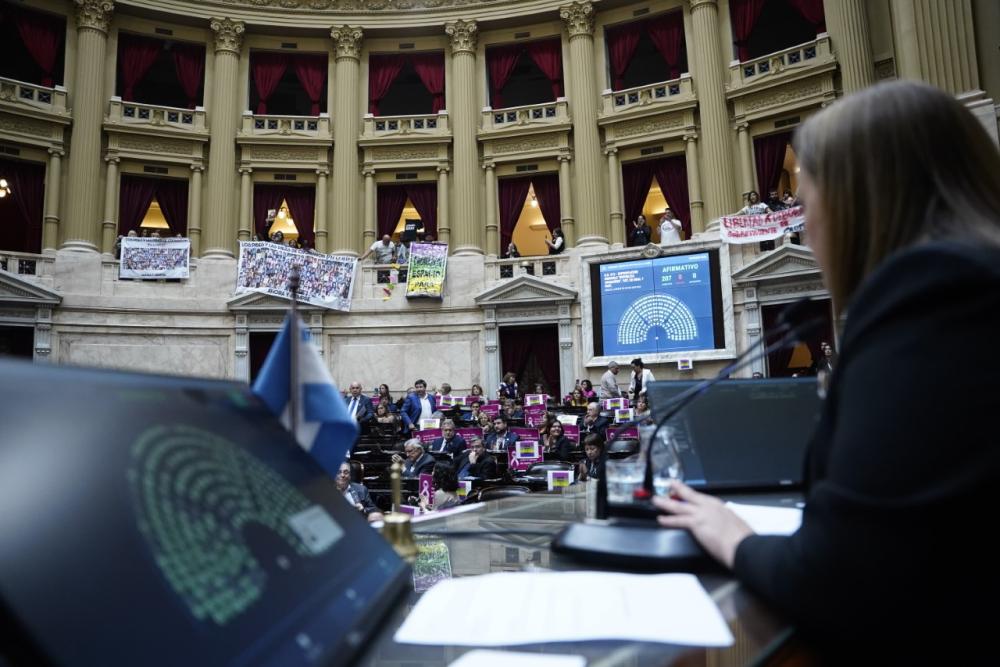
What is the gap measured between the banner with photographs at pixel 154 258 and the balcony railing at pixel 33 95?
4031 mm

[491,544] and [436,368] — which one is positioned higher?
[436,368]

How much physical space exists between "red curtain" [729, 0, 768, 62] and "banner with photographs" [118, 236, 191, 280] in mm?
14542

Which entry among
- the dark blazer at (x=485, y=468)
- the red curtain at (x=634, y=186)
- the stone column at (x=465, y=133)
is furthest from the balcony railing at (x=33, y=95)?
the dark blazer at (x=485, y=468)

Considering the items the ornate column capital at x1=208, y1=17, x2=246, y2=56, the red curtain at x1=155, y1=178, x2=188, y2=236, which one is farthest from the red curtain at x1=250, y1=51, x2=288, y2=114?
the red curtain at x1=155, y1=178, x2=188, y2=236

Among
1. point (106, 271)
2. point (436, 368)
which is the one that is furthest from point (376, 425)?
point (106, 271)

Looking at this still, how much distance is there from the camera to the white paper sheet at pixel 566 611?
2.95 feet

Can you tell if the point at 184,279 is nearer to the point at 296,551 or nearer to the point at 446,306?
the point at 446,306

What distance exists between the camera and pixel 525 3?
1780 centimetres

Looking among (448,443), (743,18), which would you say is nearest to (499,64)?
(743,18)

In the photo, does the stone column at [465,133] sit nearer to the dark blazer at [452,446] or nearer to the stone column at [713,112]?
the stone column at [713,112]

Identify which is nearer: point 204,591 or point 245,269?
point 204,591

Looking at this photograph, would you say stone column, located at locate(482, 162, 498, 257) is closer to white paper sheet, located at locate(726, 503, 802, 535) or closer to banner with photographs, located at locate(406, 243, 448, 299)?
banner with photographs, located at locate(406, 243, 448, 299)

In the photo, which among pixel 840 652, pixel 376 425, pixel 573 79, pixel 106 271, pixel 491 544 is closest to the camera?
pixel 840 652

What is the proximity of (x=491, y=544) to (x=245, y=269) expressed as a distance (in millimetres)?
15714
